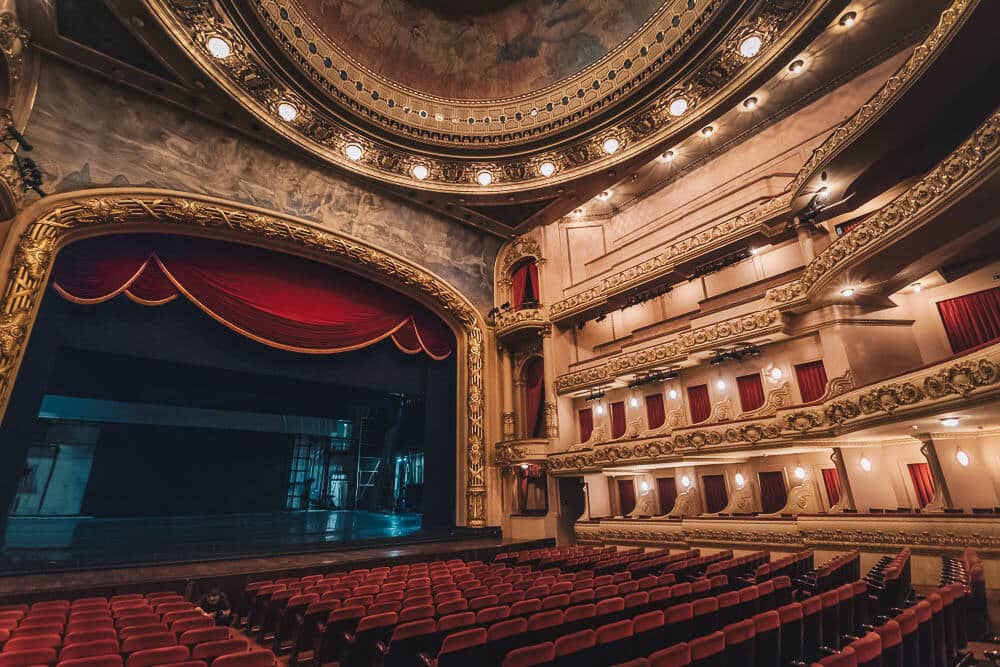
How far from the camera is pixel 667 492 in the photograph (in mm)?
12680

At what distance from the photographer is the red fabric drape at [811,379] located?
33.5 feet

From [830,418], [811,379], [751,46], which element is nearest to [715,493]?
[811,379]

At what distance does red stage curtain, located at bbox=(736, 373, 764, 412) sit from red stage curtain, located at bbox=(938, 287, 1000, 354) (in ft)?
11.8

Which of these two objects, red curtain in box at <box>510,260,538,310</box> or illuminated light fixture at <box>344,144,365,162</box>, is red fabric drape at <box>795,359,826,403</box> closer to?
red curtain in box at <box>510,260,538,310</box>

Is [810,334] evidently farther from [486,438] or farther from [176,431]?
[176,431]

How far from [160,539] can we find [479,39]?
16.3 m

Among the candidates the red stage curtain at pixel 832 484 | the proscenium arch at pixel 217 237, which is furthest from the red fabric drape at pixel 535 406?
the red stage curtain at pixel 832 484

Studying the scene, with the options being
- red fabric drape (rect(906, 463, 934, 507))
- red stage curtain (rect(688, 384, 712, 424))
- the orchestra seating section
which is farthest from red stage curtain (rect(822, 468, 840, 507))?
the orchestra seating section

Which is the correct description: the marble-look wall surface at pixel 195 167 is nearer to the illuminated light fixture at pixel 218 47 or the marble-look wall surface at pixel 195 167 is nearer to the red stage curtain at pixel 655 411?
the illuminated light fixture at pixel 218 47

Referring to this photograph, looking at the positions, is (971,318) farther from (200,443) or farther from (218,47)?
(200,443)

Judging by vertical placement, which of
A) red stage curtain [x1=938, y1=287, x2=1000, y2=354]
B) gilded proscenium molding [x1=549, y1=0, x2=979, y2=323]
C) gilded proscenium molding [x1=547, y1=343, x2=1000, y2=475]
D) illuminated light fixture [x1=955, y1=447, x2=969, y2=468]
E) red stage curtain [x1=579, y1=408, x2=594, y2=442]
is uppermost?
gilded proscenium molding [x1=549, y1=0, x2=979, y2=323]

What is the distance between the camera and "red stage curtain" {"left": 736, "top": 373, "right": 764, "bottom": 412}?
11.3 m

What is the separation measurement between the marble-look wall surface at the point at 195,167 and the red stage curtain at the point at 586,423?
4808mm

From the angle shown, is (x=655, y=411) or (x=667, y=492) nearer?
(x=667, y=492)
